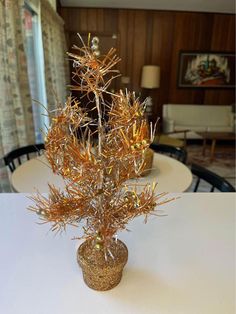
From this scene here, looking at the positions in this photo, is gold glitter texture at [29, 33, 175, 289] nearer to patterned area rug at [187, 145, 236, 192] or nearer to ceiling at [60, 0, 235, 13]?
patterned area rug at [187, 145, 236, 192]

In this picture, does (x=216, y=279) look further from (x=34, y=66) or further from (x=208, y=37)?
(x=208, y=37)

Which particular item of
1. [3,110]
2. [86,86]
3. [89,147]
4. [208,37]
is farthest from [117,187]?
[208,37]

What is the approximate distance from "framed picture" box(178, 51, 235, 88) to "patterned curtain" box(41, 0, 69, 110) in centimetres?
259

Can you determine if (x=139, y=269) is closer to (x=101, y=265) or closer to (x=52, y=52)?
(x=101, y=265)

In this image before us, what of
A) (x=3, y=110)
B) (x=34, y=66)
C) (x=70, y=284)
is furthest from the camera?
(x=34, y=66)

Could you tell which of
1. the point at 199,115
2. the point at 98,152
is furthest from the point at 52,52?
the point at 98,152

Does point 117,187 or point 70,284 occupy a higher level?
point 117,187

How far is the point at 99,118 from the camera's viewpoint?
1.72 feet

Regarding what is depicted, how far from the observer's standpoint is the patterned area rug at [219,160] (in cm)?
361

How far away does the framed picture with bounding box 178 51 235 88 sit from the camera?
17.4 feet

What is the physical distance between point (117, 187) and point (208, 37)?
567 centimetres

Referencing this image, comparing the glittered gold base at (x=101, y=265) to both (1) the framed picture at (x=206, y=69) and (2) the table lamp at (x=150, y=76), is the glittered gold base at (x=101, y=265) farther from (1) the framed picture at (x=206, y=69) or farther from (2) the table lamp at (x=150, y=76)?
(1) the framed picture at (x=206, y=69)

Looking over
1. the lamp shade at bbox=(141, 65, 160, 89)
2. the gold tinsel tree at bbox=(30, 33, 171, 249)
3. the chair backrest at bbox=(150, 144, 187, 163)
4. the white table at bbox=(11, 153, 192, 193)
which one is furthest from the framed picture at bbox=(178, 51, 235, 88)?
the gold tinsel tree at bbox=(30, 33, 171, 249)

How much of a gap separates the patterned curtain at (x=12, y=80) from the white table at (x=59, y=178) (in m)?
0.48
